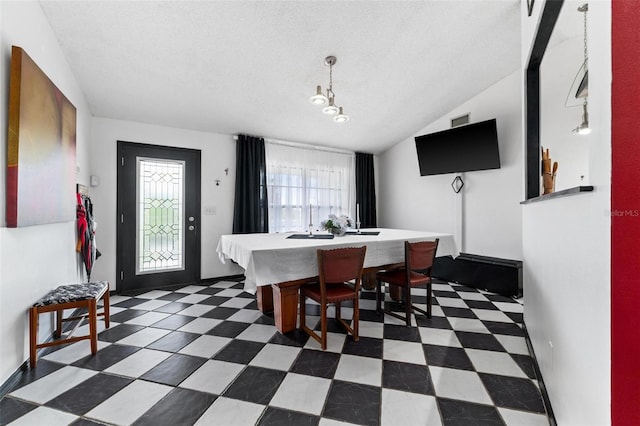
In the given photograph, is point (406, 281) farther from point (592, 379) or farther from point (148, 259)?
point (148, 259)

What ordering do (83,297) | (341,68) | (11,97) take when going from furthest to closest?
(341,68) < (83,297) < (11,97)

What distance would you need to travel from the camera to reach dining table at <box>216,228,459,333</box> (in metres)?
1.95

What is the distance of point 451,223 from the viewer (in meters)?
4.36

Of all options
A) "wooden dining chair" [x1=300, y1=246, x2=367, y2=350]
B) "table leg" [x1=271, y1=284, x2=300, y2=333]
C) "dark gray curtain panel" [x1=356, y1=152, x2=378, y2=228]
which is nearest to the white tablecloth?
"wooden dining chair" [x1=300, y1=246, x2=367, y2=350]

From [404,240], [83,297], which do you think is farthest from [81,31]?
[404,240]

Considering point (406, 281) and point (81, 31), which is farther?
point (406, 281)

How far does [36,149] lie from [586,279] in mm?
3193

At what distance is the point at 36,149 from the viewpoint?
5.94 ft

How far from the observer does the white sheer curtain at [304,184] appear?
4.70 m

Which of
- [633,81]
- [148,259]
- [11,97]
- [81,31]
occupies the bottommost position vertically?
[148,259]

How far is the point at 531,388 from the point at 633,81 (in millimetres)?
1783

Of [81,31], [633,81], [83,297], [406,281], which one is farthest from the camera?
[406,281]

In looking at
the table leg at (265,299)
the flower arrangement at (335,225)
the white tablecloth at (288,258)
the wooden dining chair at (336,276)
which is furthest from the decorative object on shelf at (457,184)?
the table leg at (265,299)

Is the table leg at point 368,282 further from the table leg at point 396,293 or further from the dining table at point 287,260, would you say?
the dining table at point 287,260
